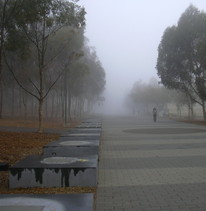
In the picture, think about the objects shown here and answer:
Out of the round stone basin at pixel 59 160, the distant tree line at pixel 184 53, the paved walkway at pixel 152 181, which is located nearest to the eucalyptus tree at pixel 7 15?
the paved walkway at pixel 152 181

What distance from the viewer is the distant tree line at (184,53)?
36188 millimetres

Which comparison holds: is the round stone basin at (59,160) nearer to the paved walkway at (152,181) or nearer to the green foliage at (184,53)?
the paved walkway at (152,181)

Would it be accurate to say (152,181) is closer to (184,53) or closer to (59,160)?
(59,160)

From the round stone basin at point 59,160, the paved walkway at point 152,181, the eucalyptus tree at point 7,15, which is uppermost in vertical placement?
the eucalyptus tree at point 7,15

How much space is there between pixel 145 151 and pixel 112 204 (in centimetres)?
738

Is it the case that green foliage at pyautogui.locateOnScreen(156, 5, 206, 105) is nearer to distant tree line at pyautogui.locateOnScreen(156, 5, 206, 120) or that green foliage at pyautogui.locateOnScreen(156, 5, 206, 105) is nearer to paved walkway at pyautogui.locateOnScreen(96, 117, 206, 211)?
distant tree line at pyautogui.locateOnScreen(156, 5, 206, 120)

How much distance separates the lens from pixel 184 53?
122 ft

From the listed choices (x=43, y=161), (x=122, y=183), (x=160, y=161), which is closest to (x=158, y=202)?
(x=122, y=183)

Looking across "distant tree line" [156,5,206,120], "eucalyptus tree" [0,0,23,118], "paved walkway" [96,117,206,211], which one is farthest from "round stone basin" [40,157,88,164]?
"distant tree line" [156,5,206,120]

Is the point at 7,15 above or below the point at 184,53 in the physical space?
below

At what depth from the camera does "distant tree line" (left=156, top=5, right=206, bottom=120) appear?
36188mm

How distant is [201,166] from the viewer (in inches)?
377

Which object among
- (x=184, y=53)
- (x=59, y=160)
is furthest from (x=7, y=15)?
(x=184, y=53)

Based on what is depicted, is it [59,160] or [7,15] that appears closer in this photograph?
A: [59,160]
